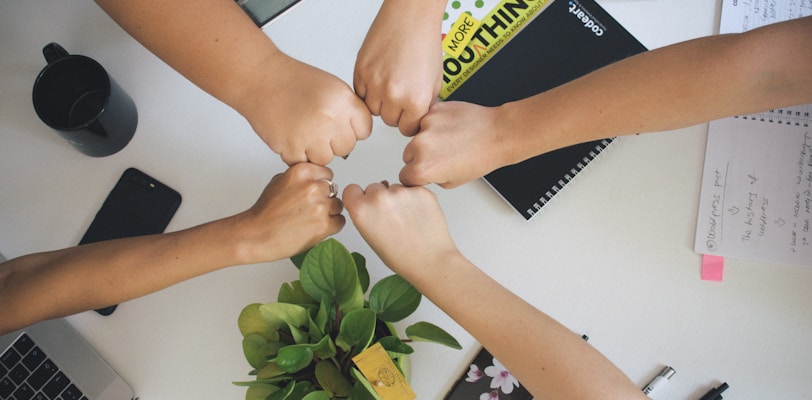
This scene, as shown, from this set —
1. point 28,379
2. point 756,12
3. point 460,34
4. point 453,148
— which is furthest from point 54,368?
point 756,12

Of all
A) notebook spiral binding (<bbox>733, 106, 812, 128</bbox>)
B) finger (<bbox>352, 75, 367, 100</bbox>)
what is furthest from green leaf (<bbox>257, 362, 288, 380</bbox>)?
notebook spiral binding (<bbox>733, 106, 812, 128</bbox>)

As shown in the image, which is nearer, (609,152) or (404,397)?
(404,397)

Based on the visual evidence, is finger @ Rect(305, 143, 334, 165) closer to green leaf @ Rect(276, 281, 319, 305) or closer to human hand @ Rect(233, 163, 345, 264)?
human hand @ Rect(233, 163, 345, 264)

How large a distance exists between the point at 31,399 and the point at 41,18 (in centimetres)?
47

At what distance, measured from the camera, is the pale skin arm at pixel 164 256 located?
62 cm

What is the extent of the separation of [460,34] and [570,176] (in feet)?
0.74

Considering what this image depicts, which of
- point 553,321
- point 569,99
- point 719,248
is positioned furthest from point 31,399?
point 719,248

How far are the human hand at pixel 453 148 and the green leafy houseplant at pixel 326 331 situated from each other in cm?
14

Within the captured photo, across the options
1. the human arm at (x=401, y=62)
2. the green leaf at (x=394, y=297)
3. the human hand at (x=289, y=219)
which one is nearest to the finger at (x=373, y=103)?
the human arm at (x=401, y=62)

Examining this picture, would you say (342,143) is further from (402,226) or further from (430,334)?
(430,334)

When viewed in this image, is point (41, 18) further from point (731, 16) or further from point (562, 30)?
Result: point (731, 16)

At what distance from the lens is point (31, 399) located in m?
0.65

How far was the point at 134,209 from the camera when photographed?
711mm

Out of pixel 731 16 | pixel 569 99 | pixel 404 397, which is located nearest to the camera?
pixel 404 397
